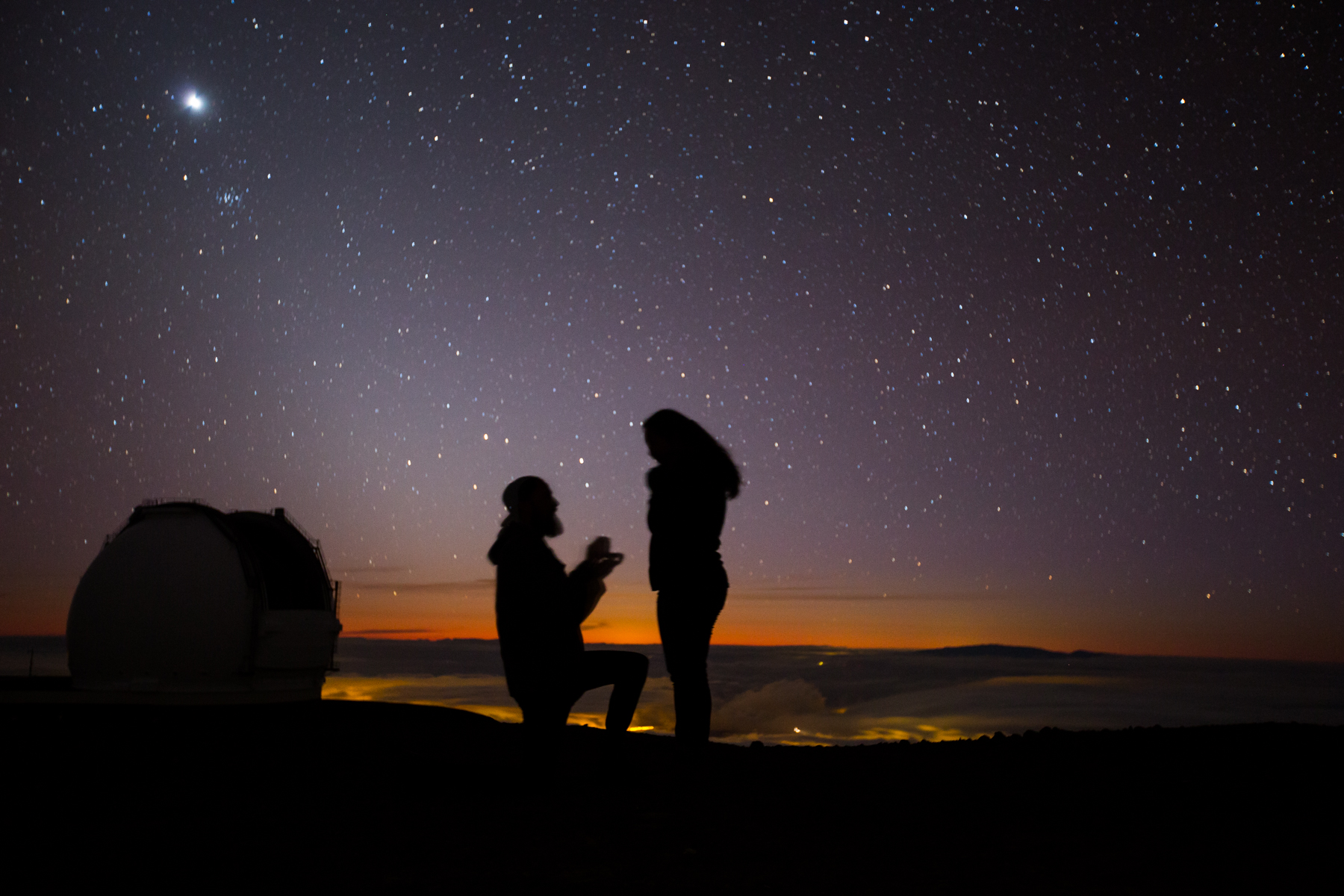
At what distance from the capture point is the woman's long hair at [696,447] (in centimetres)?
431

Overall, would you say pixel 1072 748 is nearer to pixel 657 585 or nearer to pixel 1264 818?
pixel 1264 818

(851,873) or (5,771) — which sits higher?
(851,873)

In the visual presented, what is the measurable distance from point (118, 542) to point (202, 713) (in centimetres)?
383

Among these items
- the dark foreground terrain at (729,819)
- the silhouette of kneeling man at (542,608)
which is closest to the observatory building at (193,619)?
the dark foreground terrain at (729,819)

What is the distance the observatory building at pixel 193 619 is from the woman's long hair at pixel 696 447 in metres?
11.7

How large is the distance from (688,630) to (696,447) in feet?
3.01

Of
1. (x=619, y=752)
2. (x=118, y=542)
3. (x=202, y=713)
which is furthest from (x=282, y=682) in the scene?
(x=619, y=752)

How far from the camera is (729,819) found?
3.48 metres

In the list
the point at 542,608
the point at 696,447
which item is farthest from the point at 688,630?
the point at 696,447

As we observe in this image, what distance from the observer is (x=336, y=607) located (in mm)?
15672

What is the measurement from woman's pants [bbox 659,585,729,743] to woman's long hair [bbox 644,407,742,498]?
0.56 meters

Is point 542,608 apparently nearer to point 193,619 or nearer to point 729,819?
point 729,819

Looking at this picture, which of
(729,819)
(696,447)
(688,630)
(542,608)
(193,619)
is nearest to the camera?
(729,819)

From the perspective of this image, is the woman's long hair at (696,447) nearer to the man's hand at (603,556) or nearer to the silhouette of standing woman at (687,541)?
the silhouette of standing woman at (687,541)
